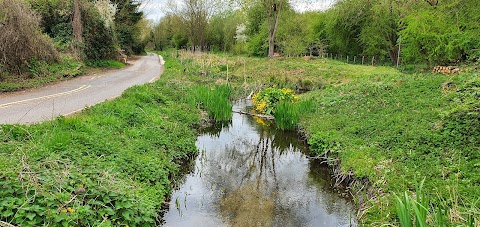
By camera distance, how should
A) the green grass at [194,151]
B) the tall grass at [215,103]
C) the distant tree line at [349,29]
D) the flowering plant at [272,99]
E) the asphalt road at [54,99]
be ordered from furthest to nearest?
the distant tree line at [349,29], the flowering plant at [272,99], the tall grass at [215,103], the asphalt road at [54,99], the green grass at [194,151]

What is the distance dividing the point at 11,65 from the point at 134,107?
303 inches

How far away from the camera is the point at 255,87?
18734 millimetres

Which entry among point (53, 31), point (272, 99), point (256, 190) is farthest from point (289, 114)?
point (53, 31)

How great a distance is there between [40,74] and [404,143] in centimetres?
1509

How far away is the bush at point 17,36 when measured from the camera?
1352 cm

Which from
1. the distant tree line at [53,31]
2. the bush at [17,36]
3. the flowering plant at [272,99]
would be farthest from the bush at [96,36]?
the flowering plant at [272,99]

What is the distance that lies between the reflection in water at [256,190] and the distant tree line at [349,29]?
11156 millimetres

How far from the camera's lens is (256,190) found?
7.31 meters

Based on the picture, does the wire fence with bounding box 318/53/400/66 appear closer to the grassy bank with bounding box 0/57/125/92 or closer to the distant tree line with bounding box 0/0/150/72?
the distant tree line with bounding box 0/0/150/72

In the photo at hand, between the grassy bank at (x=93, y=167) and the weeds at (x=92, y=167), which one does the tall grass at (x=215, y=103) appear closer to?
the grassy bank at (x=93, y=167)

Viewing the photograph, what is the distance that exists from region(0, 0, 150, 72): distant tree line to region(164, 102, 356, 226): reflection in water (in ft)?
30.6

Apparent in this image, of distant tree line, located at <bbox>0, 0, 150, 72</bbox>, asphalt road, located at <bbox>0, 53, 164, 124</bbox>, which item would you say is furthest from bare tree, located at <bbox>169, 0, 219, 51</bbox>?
asphalt road, located at <bbox>0, 53, 164, 124</bbox>

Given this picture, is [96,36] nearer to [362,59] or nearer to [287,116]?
[287,116]

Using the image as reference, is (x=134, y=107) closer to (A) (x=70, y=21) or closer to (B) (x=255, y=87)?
(B) (x=255, y=87)
